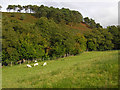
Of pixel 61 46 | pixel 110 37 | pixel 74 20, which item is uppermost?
pixel 74 20

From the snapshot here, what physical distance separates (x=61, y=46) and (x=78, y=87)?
45.7m

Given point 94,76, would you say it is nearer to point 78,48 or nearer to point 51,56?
point 51,56

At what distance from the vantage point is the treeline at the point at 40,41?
135 ft

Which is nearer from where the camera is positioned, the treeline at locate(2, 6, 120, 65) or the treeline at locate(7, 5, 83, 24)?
the treeline at locate(2, 6, 120, 65)

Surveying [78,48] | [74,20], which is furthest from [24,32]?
[74,20]

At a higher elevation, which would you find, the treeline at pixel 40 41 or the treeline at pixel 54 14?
the treeline at pixel 54 14

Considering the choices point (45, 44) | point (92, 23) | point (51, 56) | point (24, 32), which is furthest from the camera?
point (92, 23)

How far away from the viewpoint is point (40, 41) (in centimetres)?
5231

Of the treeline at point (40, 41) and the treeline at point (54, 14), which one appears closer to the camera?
the treeline at point (40, 41)

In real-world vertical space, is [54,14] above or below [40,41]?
above

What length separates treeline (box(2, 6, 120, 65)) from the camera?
41250 mm

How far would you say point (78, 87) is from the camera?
10.7 meters

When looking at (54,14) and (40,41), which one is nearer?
(40,41)

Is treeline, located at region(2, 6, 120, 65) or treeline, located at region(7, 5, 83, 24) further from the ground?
treeline, located at region(7, 5, 83, 24)
